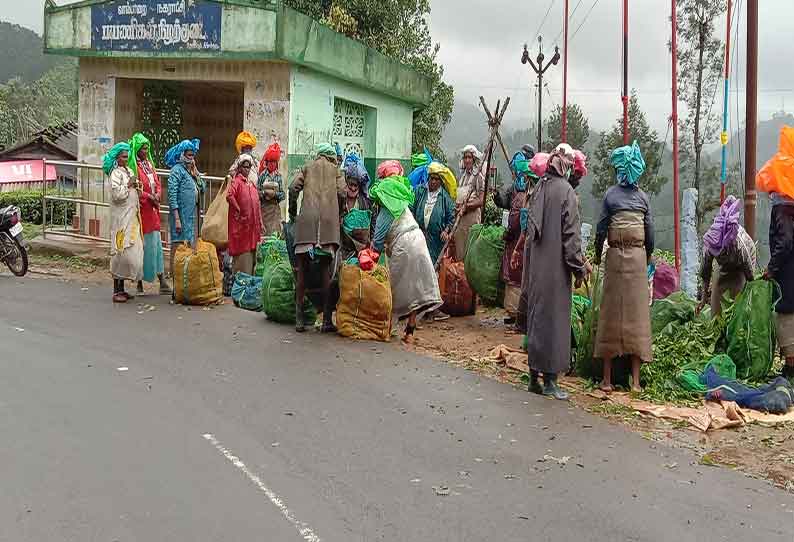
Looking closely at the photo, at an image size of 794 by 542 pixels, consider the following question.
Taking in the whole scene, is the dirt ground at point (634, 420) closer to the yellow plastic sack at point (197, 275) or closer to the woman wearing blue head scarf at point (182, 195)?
the yellow plastic sack at point (197, 275)

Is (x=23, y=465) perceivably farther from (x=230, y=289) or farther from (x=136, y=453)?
(x=230, y=289)

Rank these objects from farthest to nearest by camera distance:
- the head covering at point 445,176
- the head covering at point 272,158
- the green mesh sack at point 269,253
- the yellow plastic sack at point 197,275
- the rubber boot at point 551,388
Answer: the head covering at point 272,158 < the yellow plastic sack at point 197,275 < the green mesh sack at point 269,253 < the head covering at point 445,176 < the rubber boot at point 551,388

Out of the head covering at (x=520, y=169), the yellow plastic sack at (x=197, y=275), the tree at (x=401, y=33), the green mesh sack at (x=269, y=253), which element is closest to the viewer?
the head covering at (x=520, y=169)

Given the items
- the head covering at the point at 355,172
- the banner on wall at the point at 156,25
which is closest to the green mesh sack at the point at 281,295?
the head covering at the point at 355,172

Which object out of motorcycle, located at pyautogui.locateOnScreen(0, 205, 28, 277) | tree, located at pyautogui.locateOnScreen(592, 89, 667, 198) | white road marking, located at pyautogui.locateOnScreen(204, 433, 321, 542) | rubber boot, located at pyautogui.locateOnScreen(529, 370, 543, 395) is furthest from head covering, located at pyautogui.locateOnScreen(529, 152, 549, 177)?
tree, located at pyautogui.locateOnScreen(592, 89, 667, 198)

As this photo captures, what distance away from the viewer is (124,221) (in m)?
11.7

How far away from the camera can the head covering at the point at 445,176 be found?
11.2 m

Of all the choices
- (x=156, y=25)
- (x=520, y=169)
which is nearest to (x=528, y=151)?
(x=520, y=169)

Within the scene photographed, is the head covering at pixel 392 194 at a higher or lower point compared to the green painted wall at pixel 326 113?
lower

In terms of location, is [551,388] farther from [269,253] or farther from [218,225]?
[218,225]

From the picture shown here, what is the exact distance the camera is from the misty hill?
3521 inches

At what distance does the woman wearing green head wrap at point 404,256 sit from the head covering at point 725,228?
2911mm

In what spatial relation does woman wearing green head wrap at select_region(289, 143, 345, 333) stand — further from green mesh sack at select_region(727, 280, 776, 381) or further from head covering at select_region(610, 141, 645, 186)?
green mesh sack at select_region(727, 280, 776, 381)

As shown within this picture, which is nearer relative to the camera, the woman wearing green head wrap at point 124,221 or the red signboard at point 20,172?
the woman wearing green head wrap at point 124,221
